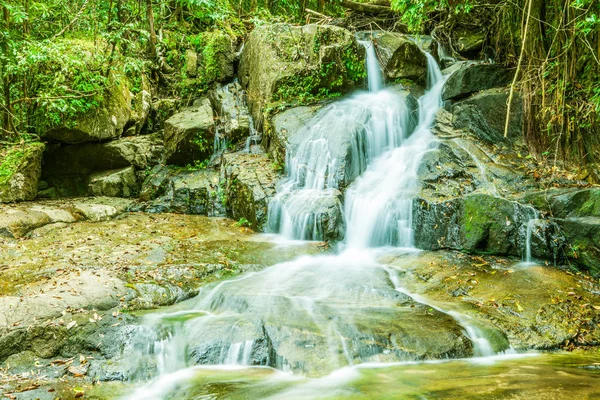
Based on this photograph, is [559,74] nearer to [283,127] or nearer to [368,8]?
[283,127]

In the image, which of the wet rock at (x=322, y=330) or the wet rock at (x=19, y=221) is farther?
the wet rock at (x=19, y=221)

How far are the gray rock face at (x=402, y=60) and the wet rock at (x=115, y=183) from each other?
24.6 ft

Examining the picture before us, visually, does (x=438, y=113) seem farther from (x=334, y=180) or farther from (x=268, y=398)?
(x=268, y=398)

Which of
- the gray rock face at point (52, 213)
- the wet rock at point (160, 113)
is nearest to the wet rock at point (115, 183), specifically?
the gray rock face at point (52, 213)

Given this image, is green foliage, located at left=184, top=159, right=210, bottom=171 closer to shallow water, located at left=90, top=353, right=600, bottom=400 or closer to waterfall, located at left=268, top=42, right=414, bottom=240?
waterfall, located at left=268, top=42, right=414, bottom=240

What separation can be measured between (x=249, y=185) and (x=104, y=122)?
15.2 ft

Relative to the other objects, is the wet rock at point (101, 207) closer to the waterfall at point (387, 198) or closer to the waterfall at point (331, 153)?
the waterfall at point (331, 153)

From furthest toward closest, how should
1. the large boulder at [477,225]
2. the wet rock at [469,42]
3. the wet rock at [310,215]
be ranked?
the wet rock at [469,42]
the wet rock at [310,215]
the large boulder at [477,225]

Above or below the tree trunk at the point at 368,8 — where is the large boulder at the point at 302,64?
below

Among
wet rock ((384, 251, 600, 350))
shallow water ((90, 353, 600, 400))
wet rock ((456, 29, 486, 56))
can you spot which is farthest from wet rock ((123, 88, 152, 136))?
wet rock ((456, 29, 486, 56))

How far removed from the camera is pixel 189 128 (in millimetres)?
11070

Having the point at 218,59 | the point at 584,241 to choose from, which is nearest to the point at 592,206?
the point at 584,241

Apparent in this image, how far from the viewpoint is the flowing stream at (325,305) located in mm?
4410

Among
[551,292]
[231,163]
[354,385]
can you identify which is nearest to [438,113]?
[231,163]
